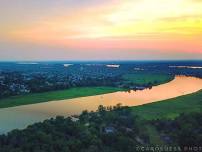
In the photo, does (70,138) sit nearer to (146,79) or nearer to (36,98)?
(36,98)

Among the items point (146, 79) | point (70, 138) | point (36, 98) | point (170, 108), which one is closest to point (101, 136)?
point (70, 138)

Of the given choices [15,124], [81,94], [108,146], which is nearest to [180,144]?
[108,146]

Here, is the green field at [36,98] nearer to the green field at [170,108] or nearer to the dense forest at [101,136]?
the green field at [170,108]

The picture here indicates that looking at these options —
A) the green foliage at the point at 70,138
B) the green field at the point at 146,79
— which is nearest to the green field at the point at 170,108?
the green foliage at the point at 70,138

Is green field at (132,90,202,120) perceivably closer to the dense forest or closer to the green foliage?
the dense forest

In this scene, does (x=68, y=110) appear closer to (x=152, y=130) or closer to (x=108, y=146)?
(x=152, y=130)

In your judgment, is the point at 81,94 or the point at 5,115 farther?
the point at 81,94
